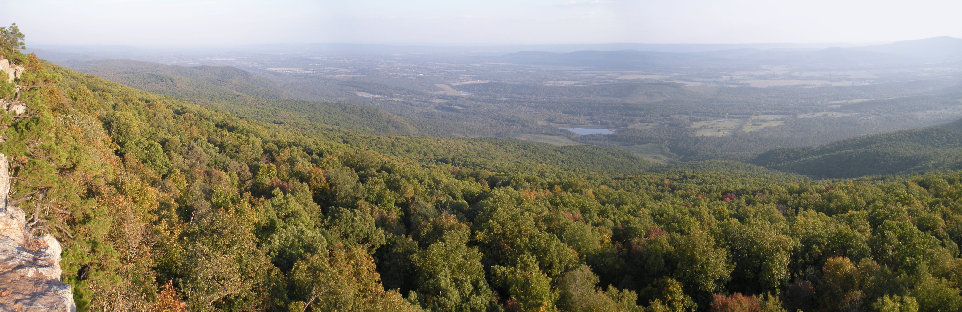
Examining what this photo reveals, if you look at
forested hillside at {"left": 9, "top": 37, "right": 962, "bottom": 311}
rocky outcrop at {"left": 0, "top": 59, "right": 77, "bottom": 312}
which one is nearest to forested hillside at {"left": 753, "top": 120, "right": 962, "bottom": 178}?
forested hillside at {"left": 9, "top": 37, "right": 962, "bottom": 311}

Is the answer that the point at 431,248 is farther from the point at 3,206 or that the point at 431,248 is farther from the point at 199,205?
the point at 3,206

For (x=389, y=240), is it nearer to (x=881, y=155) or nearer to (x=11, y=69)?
(x=11, y=69)

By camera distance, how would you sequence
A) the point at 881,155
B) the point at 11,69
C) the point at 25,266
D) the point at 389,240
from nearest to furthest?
the point at 25,266 → the point at 11,69 → the point at 389,240 → the point at 881,155

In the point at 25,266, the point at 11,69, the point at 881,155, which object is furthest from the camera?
the point at 881,155

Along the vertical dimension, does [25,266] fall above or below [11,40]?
below

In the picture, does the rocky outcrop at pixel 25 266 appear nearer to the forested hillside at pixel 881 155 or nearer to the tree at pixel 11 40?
the tree at pixel 11 40

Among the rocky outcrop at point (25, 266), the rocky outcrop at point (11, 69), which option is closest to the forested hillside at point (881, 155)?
the rocky outcrop at point (25, 266)

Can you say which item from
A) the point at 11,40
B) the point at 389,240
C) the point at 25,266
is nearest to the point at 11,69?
the point at 11,40
